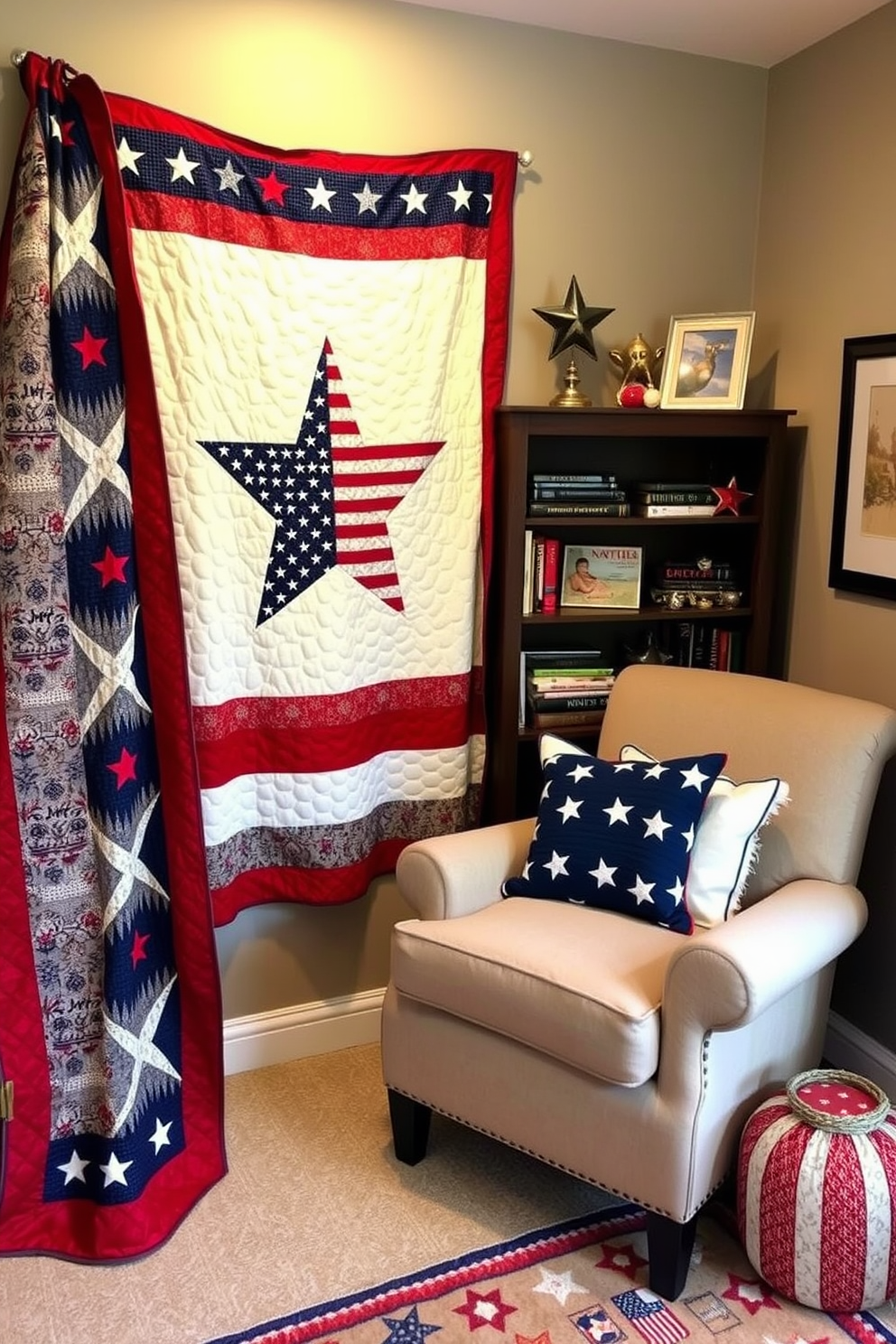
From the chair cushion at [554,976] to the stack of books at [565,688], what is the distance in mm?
592

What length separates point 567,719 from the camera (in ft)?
9.16

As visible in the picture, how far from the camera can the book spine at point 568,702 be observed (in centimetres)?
277

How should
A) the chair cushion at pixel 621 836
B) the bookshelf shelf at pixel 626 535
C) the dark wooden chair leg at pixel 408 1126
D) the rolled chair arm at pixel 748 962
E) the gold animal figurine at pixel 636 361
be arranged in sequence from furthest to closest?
1. the gold animal figurine at pixel 636 361
2. the bookshelf shelf at pixel 626 535
3. the dark wooden chair leg at pixel 408 1126
4. the chair cushion at pixel 621 836
5. the rolled chair arm at pixel 748 962

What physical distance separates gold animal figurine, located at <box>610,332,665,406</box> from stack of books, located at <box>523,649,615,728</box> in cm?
64

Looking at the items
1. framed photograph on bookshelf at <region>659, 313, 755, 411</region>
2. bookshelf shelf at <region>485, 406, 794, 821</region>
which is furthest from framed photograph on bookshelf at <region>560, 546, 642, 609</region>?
framed photograph on bookshelf at <region>659, 313, 755, 411</region>

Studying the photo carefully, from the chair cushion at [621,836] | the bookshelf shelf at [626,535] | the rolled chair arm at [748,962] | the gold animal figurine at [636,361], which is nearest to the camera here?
the rolled chair arm at [748,962]

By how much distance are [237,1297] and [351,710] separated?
1.17 m

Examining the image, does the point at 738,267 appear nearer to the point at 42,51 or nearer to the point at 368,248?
the point at 368,248

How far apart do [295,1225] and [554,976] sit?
729 millimetres

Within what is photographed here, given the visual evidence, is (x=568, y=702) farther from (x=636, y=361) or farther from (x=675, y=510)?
(x=636, y=361)

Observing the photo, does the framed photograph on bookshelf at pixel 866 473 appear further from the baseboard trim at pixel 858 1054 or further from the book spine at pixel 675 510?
the baseboard trim at pixel 858 1054

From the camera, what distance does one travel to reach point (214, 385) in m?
2.33

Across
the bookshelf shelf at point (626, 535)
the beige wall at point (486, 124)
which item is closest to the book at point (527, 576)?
the bookshelf shelf at point (626, 535)

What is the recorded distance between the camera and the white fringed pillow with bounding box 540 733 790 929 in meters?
2.23
